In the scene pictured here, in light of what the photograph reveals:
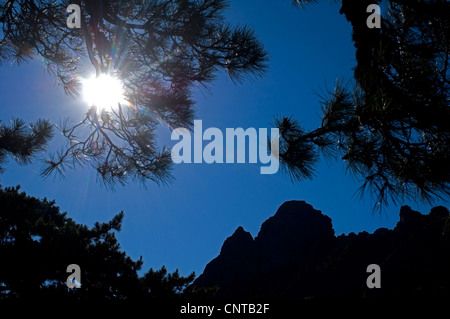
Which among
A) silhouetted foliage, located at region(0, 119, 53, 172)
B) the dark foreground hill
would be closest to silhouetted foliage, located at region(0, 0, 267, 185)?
silhouetted foliage, located at region(0, 119, 53, 172)

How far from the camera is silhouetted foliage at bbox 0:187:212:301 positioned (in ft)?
13.0

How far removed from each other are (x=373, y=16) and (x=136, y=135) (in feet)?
8.80

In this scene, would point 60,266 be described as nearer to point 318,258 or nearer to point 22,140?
point 22,140

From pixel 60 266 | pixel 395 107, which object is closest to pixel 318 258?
pixel 60 266

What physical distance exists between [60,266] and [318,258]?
34.3 meters

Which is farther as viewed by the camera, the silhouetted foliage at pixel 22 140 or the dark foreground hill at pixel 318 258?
→ the dark foreground hill at pixel 318 258

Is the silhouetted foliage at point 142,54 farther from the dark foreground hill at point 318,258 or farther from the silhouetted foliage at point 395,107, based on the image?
the dark foreground hill at point 318,258

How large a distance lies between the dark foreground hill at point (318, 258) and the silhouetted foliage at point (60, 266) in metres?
21.5

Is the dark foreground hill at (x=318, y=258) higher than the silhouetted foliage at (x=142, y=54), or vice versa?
the silhouetted foliage at (x=142, y=54)

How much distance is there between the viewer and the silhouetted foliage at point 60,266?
3.95 m

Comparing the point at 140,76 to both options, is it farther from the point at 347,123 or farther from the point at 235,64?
the point at 347,123

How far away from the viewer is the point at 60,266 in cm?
442

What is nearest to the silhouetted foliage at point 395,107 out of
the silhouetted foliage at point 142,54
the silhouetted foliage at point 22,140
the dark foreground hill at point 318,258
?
the silhouetted foliage at point 142,54
